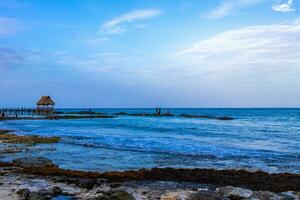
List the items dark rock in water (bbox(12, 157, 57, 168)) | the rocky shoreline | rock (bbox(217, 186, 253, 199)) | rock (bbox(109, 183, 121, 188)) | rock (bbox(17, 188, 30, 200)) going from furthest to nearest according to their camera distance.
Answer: dark rock in water (bbox(12, 157, 57, 168)) < rock (bbox(109, 183, 121, 188)) < rock (bbox(217, 186, 253, 199)) < the rocky shoreline < rock (bbox(17, 188, 30, 200))

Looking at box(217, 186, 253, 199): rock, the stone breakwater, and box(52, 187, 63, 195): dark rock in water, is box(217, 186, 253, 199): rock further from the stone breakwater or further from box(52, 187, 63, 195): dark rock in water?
box(52, 187, 63, 195): dark rock in water

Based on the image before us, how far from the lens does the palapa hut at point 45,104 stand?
3492 inches

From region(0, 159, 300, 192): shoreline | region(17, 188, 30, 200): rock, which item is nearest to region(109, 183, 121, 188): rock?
region(0, 159, 300, 192): shoreline

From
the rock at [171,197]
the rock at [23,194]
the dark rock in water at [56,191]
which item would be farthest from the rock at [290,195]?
the rock at [23,194]

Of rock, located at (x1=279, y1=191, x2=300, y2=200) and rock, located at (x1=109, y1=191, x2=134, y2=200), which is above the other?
rock, located at (x1=109, y1=191, x2=134, y2=200)

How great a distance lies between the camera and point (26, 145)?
28.3 m

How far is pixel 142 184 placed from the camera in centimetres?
1469

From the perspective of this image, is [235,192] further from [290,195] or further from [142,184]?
[142,184]

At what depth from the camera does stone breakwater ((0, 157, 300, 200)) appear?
12211 mm

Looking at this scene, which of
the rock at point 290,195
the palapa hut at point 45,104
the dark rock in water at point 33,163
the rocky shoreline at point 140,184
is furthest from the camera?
the palapa hut at point 45,104

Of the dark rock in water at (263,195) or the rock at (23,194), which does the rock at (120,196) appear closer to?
the rock at (23,194)

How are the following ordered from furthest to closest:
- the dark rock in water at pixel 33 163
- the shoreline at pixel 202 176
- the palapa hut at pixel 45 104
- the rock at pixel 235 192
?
the palapa hut at pixel 45 104, the dark rock in water at pixel 33 163, the shoreline at pixel 202 176, the rock at pixel 235 192

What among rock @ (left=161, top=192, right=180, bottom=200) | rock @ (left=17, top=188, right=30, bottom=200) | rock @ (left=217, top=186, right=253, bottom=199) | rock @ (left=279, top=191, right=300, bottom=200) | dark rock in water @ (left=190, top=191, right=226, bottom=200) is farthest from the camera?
rock @ (left=279, top=191, right=300, bottom=200)

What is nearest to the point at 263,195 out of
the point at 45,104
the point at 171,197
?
the point at 171,197
